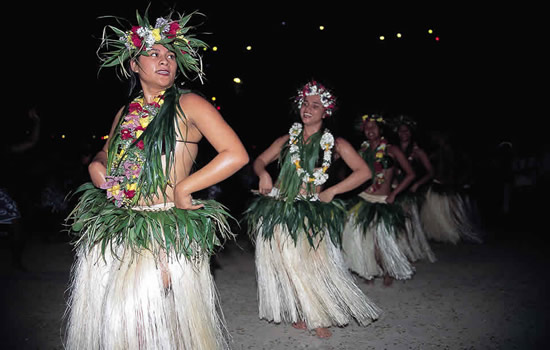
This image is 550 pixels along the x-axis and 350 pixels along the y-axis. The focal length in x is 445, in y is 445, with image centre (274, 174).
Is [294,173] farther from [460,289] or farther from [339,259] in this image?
[460,289]

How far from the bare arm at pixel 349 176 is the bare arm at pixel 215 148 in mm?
1382

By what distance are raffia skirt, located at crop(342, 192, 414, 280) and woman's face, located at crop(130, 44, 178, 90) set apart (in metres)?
2.82

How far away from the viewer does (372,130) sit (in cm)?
482

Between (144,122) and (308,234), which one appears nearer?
(144,122)

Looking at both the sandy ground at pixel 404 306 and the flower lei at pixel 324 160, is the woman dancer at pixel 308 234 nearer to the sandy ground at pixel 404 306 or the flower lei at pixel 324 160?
the flower lei at pixel 324 160

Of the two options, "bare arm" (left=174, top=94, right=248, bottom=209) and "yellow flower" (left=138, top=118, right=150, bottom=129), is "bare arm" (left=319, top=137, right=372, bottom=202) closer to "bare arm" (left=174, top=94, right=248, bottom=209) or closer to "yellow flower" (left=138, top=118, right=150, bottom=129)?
"bare arm" (left=174, top=94, right=248, bottom=209)

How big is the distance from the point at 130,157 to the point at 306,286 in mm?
1617

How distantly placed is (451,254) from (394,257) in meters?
1.68

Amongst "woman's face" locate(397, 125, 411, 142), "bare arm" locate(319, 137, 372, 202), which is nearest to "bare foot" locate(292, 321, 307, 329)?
"bare arm" locate(319, 137, 372, 202)

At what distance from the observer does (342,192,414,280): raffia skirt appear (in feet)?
14.1

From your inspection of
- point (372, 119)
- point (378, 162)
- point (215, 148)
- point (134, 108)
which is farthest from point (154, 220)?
point (372, 119)

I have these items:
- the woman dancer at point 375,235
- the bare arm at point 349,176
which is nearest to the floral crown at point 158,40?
the bare arm at point 349,176

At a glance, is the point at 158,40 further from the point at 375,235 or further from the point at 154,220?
the point at 375,235

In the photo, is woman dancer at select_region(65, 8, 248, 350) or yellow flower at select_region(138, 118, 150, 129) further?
yellow flower at select_region(138, 118, 150, 129)
